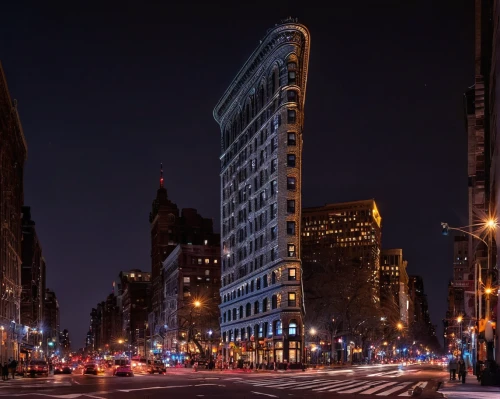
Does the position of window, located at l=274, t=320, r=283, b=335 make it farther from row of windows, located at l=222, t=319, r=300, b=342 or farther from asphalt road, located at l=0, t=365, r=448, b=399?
asphalt road, located at l=0, t=365, r=448, b=399

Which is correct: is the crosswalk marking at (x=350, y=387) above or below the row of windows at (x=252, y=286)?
below

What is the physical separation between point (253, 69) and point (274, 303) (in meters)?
40.0

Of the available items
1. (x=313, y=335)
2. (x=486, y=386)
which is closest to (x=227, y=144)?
(x=313, y=335)

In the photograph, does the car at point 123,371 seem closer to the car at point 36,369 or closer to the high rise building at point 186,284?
the car at point 36,369

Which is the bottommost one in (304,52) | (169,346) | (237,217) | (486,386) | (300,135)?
(169,346)

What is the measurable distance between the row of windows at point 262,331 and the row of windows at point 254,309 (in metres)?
2.11

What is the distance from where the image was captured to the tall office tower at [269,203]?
98250 mm

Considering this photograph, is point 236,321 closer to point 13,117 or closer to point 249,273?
point 249,273

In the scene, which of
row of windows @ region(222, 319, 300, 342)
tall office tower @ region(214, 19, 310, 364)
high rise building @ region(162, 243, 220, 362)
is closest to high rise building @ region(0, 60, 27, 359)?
tall office tower @ region(214, 19, 310, 364)

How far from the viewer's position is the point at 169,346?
594ft

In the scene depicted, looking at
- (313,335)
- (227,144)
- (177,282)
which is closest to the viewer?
(313,335)

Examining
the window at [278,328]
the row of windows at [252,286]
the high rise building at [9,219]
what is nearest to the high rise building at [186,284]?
the row of windows at [252,286]

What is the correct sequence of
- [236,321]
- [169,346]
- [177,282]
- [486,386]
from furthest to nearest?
[169,346] → [177,282] → [236,321] → [486,386]

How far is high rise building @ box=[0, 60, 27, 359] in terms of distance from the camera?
86.6 metres
